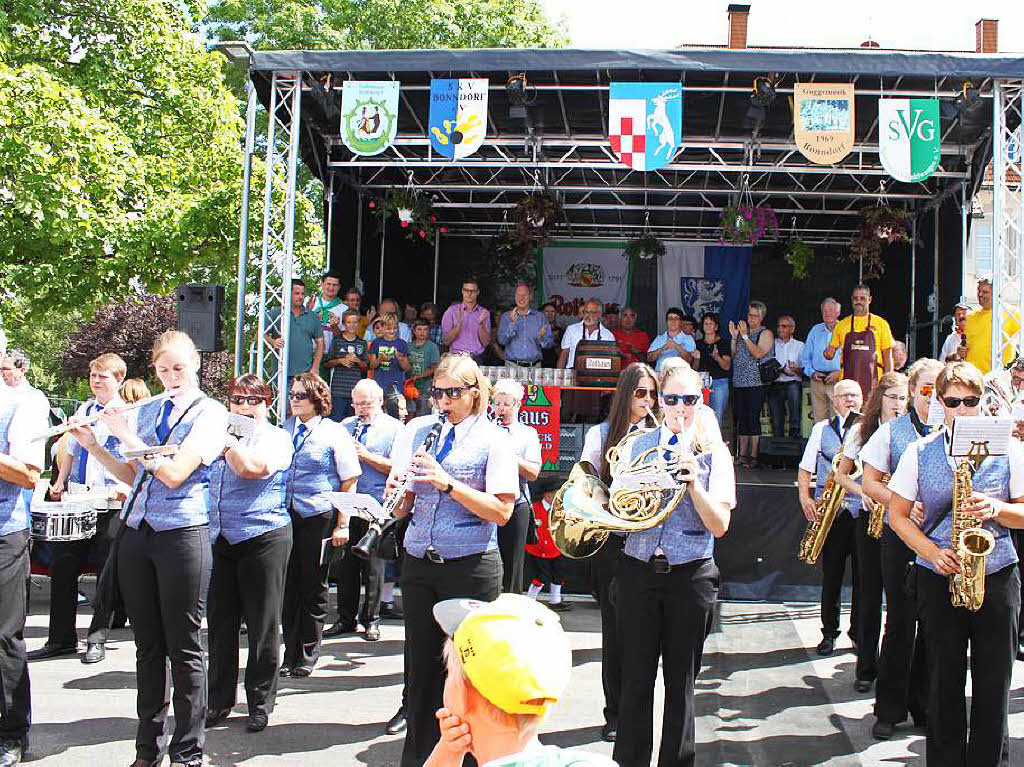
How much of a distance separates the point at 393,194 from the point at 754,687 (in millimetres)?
10238

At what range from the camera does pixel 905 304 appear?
16.5m

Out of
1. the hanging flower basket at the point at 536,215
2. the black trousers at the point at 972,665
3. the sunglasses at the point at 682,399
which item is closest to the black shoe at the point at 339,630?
the sunglasses at the point at 682,399

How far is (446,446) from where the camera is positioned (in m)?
4.57

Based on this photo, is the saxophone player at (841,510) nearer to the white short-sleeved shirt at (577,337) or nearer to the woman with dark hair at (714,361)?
the white short-sleeved shirt at (577,337)

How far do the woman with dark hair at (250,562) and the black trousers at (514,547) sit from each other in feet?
5.29

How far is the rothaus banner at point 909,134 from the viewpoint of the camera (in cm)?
1026

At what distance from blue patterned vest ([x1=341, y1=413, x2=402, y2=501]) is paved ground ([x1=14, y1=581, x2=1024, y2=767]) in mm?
1174

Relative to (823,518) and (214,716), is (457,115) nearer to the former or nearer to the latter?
(823,518)

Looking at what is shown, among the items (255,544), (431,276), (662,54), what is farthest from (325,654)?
(431,276)

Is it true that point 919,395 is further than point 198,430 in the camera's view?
Yes

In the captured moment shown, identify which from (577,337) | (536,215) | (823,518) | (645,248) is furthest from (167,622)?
(645,248)

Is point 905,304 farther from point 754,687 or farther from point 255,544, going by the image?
point 255,544

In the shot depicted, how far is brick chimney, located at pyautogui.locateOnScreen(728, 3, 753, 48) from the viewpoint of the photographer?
108ft

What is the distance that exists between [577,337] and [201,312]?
5114 millimetres
